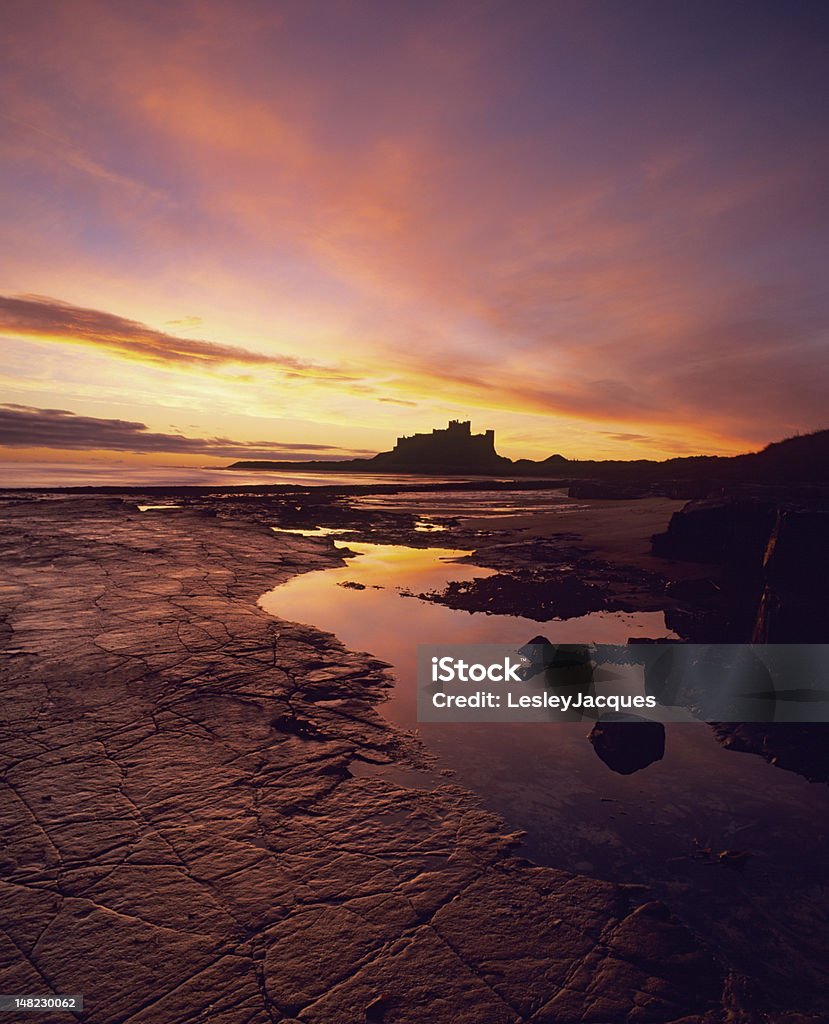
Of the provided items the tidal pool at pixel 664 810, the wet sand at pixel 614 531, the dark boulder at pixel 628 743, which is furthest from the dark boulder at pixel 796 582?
the wet sand at pixel 614 531

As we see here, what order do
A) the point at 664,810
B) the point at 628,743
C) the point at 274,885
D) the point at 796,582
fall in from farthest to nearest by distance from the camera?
the point at 796,582
the point at 628,743
the point at 664,810
the point at 274,885

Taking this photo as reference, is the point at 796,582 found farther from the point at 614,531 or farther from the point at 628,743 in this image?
the point at 614,531

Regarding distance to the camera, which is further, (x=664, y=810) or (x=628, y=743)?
(x=628, y=743)

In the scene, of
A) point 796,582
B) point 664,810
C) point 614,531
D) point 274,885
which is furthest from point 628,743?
point 614,531

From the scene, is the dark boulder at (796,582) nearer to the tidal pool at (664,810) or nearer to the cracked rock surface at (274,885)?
the tidal pool at (664,810)

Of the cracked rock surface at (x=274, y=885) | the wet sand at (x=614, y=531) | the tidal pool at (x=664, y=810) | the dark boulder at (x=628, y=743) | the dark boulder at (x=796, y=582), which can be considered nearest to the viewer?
the cracked rock surface at (x=274, y=885)

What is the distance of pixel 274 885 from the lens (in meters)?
2.94

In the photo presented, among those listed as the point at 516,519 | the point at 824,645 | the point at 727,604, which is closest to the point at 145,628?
the point at 824,645

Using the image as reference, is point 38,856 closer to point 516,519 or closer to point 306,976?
point 306,976

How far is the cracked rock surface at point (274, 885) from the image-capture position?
2.34 metres

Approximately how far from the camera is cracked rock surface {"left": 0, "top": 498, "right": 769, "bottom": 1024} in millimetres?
2344

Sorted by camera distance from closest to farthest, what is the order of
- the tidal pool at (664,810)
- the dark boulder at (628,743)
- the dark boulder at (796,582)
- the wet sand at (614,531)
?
1. the tidal pool at (664,810)
2. the dark boulder at (628,743)
3. the dark boulder at (796,582)
4. the wet sand at (614,531)

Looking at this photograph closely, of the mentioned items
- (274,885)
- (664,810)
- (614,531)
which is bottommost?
(274,885)

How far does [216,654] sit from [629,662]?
16.9 feet
